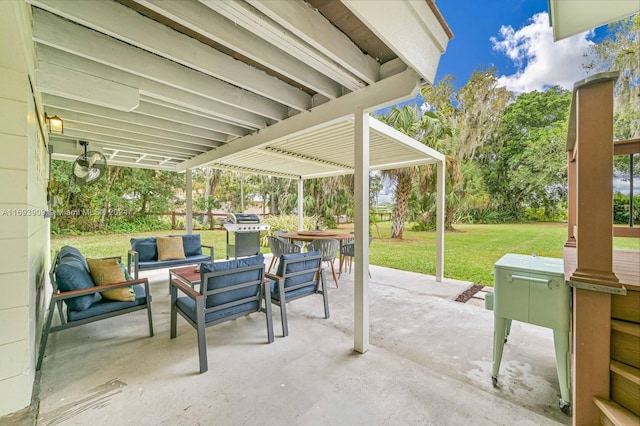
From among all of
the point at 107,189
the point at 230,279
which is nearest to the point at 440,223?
the point at 230,279

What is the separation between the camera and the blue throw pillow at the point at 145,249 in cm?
459

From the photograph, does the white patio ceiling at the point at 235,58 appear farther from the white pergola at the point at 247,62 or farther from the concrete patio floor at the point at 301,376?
the concrete patio floor at the point at 301,376

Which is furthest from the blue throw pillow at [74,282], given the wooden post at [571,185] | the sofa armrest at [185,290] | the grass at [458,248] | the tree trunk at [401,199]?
the tree trunk at [401,199]

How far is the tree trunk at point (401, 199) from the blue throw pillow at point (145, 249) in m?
7.83

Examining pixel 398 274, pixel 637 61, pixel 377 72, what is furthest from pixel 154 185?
pixel 637 61

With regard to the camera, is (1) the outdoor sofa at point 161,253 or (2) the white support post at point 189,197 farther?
(2) the white support post at point 189,197

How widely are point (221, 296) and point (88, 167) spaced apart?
3.73 metres

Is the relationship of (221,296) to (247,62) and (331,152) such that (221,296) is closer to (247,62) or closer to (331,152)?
(247,62)

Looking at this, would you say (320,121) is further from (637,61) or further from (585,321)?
(637,61)

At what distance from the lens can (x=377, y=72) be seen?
232 cm

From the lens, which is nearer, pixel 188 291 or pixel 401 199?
pixel 188 291

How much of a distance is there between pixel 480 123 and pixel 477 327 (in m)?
12.6

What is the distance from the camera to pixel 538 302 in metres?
1.77

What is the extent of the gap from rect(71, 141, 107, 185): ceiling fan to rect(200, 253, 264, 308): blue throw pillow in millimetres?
3509
